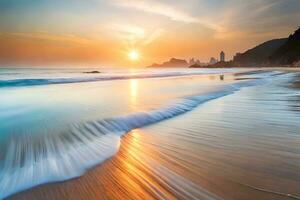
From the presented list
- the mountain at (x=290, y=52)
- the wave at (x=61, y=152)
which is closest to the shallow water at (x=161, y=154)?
the wave at (x=61, y=152)

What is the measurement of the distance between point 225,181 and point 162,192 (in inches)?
33.1

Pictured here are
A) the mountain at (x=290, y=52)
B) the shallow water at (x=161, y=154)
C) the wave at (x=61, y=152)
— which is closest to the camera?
the shallow water at (x=161, y=154)

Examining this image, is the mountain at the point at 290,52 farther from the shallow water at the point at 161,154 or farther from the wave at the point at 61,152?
the wave at the point at 61,152

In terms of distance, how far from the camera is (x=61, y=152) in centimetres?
393

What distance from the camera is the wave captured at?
3018 mm

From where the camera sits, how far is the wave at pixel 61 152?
3.02 metres

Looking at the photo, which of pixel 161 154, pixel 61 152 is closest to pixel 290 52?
pixel 161 154

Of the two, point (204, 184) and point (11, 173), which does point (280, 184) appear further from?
point (11, 173)

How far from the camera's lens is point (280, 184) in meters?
2.67

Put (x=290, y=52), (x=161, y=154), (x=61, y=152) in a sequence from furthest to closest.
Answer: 1. (x=290, y=52)
2. (x=61, y=152)
3. (x=161, y=154)

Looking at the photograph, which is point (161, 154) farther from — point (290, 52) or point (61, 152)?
point (290, 52)

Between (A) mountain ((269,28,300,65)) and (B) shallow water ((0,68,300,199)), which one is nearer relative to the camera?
(B) shallow water ((0,68,300,199))

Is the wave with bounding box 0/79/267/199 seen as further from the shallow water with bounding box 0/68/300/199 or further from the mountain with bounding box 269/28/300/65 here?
the mountain with bounding box 269/28/300/65

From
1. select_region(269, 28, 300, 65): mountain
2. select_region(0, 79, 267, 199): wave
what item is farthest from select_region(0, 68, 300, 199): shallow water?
select_region(269, 28, 300, 65): mountain
